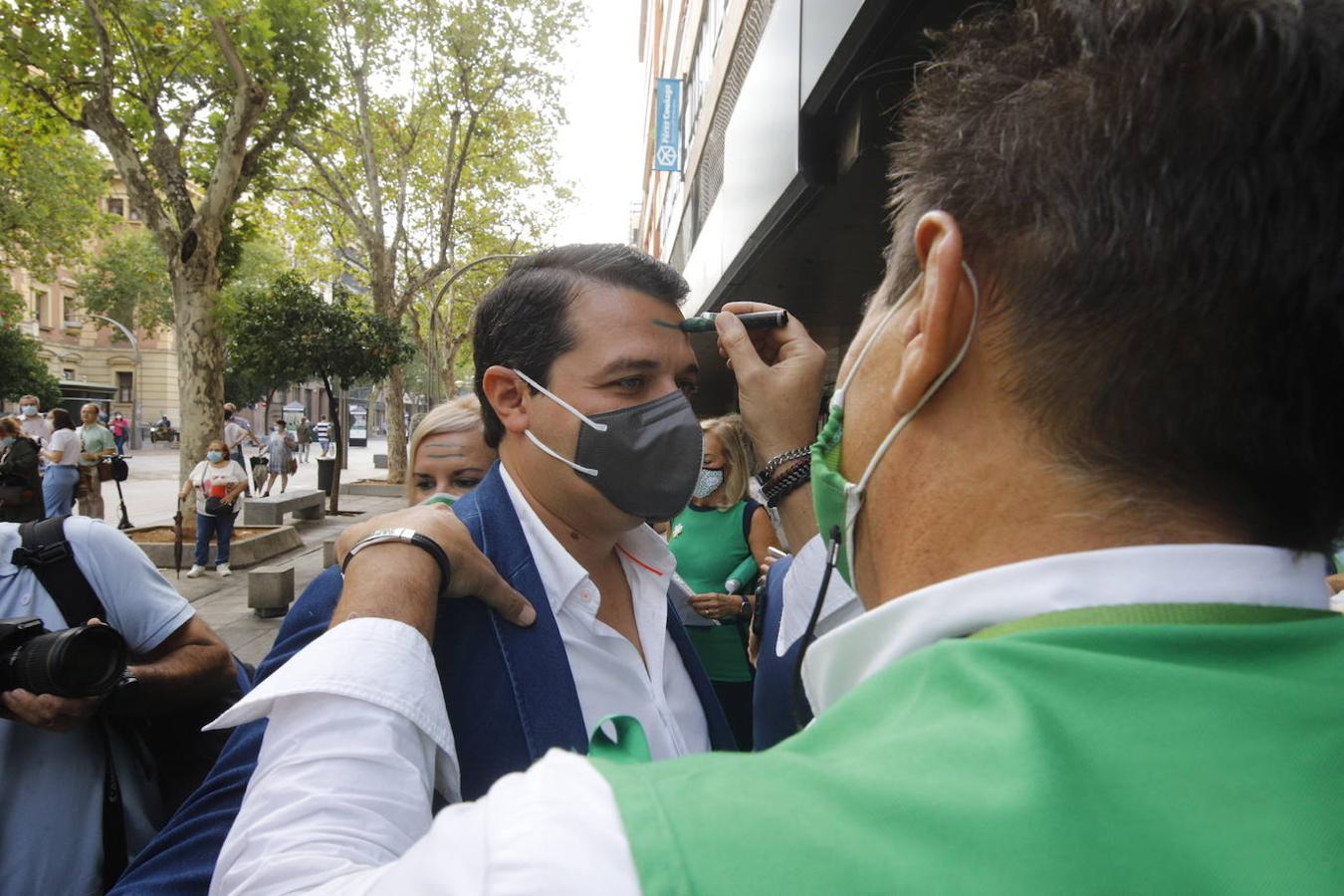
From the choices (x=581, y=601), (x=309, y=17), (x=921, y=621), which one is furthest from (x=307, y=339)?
(x=921, y=621)

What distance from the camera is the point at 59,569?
216cm

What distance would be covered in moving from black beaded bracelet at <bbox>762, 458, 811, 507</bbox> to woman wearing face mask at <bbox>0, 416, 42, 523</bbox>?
4.53 m

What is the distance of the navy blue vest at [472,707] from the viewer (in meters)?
1.23

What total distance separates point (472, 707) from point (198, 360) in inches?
435

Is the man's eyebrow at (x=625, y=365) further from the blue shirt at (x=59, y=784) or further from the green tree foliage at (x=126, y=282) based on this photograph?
the green tree foliage at (x=126, y=282)

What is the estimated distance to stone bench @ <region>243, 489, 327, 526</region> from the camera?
13656mm

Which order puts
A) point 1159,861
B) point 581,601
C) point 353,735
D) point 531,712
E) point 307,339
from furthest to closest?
point 307,339, point 581,601, point 531,712, point 353,735, point 1159,861

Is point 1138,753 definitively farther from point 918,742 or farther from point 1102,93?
point 1102,93

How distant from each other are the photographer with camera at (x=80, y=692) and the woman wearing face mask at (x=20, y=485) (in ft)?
10.1

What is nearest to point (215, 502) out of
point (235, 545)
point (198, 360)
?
point (235, 545)

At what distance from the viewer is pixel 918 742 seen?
1.83ft

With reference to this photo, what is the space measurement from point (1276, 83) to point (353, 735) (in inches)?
41.6

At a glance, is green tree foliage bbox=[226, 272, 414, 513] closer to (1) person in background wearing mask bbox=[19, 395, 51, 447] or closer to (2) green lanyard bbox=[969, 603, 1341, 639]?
(1) person in background wearing mask bbox=[19, 395, 51, 447]

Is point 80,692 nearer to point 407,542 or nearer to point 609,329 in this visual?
point 407,542
